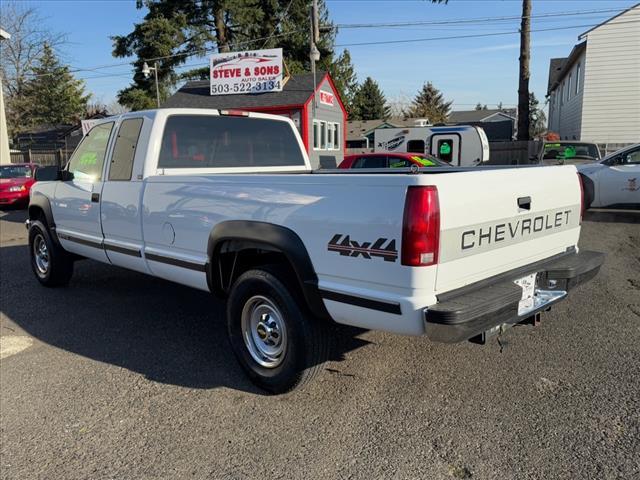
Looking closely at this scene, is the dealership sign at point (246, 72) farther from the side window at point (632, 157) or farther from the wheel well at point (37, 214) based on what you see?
the wheel well at point (37, 214)

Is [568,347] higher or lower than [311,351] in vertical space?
lower

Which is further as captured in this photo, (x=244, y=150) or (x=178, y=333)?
(x=244, y=150)

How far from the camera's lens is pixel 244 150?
5.40m

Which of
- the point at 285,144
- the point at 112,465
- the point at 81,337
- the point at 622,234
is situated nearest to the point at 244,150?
the point at 285,144

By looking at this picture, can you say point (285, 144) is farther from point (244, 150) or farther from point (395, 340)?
point (395, 340)

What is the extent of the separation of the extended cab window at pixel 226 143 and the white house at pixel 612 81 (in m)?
20.5

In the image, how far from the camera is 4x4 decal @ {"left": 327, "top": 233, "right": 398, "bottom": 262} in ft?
9.33

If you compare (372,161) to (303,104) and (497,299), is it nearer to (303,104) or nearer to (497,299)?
(497,299)

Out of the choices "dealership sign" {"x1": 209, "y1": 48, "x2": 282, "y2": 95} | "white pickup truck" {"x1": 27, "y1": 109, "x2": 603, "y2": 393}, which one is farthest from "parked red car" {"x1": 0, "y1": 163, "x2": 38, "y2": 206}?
"white pickup truck" {"x1": 27, "y1": 109, "x2": 603, "y2": 393}

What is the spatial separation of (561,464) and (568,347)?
1771 millimetres

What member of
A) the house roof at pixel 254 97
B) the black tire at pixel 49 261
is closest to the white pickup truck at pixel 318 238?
the black tire at pixel 49 261

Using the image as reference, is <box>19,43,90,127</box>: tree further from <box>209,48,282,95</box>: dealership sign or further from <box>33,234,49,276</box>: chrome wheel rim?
<box>33,234,49,276</box>: chrome wheel rim

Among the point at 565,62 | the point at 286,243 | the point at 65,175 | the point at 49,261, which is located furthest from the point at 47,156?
the point at 286,243

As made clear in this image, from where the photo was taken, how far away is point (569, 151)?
49.3ft
